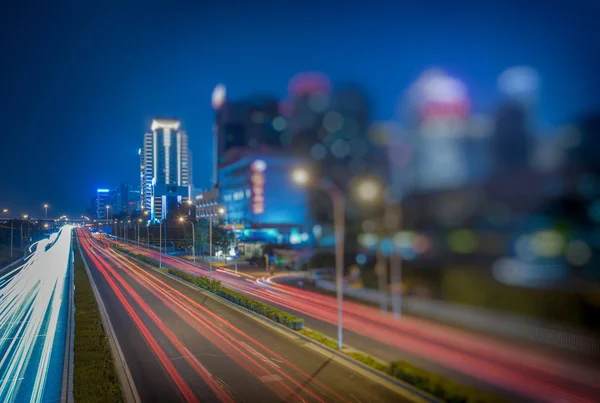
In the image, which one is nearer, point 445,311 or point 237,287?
point 445,311

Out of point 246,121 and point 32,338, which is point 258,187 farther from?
point 246,121

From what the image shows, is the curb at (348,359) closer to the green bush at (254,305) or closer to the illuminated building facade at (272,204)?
the green bush at (254,305)

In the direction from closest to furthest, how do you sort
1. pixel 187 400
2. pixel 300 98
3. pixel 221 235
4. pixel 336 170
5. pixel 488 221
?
1. pixel 187 400
2. pixel 488 221
3. pixel 221 235
4. pixel 336 170
5. pixel 300 98

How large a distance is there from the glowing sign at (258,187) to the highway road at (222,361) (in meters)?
36.4

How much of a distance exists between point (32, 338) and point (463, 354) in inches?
593

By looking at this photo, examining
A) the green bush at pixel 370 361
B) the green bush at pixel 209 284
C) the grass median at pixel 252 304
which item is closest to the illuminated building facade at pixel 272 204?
the grass median at pixel 252 304

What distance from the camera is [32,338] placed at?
15.0 m

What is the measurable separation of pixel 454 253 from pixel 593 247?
8.72 metres

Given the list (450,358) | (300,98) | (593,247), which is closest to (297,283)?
(450,358)

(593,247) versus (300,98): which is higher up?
(300,98)

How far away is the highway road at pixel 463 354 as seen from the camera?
10.2 meters

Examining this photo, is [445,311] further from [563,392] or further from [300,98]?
[300,98]

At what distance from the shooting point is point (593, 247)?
89.6 ft

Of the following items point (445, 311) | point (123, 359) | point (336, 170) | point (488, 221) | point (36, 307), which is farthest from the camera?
point (336, 170)
